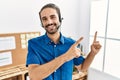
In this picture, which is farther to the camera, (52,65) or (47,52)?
(47,52)

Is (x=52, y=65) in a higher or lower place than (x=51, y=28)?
lower

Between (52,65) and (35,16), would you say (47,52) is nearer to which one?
(52,65)

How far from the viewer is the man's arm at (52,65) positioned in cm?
94

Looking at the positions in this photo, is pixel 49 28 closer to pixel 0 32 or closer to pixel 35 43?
pixel 35 43

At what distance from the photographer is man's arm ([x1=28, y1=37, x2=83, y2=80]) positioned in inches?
36.8

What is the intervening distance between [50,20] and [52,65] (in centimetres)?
36

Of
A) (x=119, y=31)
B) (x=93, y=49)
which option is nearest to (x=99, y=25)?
(x=119, y=31)

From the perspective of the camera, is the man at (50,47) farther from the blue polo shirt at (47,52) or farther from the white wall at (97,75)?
the white wall at (97,75)

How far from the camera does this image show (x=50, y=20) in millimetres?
1130

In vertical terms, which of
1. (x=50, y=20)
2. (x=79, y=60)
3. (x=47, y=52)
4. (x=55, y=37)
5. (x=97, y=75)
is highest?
(x=50, y=20)

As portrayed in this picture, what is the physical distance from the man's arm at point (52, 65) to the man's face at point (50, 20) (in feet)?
0.82

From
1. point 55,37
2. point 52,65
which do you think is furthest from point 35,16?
point 52,65

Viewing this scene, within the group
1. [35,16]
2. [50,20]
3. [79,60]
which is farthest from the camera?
[35,16]

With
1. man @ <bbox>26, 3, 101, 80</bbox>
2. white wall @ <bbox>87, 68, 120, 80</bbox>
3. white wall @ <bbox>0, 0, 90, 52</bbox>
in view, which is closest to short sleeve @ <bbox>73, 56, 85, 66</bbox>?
man @ <bbox>26, 3, 101, 80</bbox>
